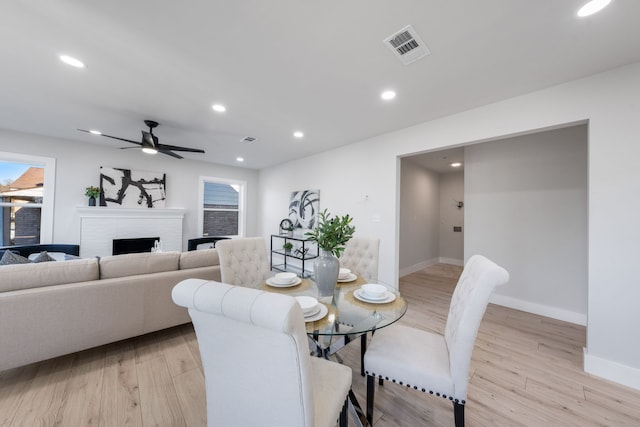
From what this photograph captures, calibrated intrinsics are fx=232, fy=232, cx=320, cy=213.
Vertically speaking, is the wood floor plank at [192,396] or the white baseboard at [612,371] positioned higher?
the white baseboard at [612,371]

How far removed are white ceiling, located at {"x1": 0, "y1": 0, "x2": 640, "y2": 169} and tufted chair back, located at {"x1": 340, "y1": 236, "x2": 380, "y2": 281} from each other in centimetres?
162

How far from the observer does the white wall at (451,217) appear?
6082 mm

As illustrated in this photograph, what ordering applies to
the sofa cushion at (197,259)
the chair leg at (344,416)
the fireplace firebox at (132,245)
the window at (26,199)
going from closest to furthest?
1. the chair leg at (344,416)
2. the sofa cushion at (197,259)
3. the window at (26,199)
4. the fireplace firebox at (132,245)

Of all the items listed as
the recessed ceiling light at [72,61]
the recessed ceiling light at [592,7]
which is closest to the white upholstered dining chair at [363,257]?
the recessed ceiling light at [592,7]

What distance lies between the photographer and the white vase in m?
1.74

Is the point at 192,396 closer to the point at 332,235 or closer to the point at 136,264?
the point at 136,264

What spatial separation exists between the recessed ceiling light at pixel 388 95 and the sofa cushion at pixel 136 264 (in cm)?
285

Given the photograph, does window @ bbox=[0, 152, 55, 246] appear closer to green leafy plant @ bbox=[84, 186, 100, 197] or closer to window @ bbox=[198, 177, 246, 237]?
green leafy plant @ bbox=[84, 186, 100, 197]

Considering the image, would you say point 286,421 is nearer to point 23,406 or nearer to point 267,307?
point 267,307

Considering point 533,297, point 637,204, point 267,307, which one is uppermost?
point 637,204

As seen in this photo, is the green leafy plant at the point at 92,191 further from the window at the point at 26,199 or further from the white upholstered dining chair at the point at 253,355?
the white upholstered dining chair at the point at 253,355

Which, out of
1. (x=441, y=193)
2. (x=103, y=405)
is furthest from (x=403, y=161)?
(x=103, y=405)

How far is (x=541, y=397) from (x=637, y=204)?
5.65 feet

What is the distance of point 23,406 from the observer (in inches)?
61.8
